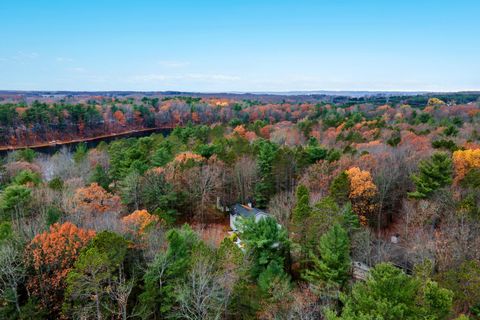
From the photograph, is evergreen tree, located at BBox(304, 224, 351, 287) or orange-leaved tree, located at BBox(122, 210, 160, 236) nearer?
evergreen tree, located at BBox(304, 224, 351, 287)

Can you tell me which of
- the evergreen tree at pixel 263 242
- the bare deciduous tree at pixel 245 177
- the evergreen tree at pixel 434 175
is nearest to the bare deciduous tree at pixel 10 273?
the evergreen tree at pixel 263 242

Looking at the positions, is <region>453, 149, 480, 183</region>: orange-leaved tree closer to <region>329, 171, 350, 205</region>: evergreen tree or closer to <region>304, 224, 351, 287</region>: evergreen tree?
<region>329, 171, 350, 205</region>: evergreen tree

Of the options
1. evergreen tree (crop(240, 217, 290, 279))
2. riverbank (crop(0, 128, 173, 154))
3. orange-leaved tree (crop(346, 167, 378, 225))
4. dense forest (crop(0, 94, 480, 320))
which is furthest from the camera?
riverbank (crop(0, 128, 173, 154))

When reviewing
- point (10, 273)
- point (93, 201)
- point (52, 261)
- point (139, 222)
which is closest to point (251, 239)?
point (139, 222)

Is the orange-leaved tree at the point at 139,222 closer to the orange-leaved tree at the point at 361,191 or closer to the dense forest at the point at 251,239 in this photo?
the dense forest at the point at 251,239

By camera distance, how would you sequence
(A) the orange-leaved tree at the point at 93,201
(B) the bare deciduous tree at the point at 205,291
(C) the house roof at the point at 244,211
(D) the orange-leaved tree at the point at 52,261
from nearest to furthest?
(B) the bare deciduous tree at the point at 205,291 < (D) the orange-leaved tree at the point at 52,261 < (A) the orange-leaved tree at the point at 93,201 < (C) the house roof at the point at 244,211

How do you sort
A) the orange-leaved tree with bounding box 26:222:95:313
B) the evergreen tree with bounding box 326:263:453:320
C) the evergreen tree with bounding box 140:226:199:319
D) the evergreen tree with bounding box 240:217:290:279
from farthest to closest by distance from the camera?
the evergreen tree with bounding box 240:217:290:279
the orange-leaved tree with bounding box 26:222:95:313
the evergreen tree with bounding box 140:226:199:319
the evergreen tree with bounding box 326:263:453:320

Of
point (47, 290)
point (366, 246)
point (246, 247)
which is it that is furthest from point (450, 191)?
point (47, 290)

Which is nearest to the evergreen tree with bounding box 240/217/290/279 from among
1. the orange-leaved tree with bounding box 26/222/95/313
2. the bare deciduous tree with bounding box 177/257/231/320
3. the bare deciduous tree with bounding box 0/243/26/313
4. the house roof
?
the bare deciduous tree with bounding box 177/257/231/320
